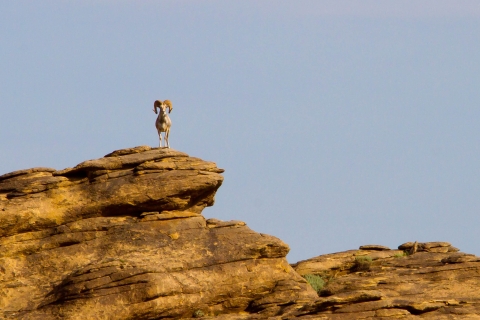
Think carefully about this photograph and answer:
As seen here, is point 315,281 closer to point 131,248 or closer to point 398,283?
point 398,283

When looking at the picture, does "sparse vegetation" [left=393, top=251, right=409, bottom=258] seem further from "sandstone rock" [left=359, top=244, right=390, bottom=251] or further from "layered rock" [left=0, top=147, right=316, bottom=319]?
"layered rock" [left=0, top=147, right=316, bottom=319]

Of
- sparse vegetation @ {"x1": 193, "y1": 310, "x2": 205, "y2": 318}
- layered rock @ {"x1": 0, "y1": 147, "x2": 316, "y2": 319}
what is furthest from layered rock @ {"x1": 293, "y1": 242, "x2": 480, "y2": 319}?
sparse vegetation @ {"x1": 193, "y1": 310, "x2": 205, "y2": 318}

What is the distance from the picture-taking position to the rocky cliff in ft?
111

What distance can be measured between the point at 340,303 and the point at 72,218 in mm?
11539

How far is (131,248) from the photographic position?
36219mm

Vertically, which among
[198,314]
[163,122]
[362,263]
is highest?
[163,122]

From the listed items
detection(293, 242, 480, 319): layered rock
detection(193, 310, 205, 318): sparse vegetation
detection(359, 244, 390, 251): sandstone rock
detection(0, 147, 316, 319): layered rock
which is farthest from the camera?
detection(359, 244, 390, 251): sandstone rock

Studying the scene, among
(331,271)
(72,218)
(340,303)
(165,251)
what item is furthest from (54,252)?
Result: (331,271)

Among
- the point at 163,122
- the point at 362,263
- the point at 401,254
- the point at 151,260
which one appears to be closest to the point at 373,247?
the point at 401,254

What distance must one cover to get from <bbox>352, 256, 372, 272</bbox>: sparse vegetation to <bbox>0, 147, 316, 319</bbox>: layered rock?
7.04 meters

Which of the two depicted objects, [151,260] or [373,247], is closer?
[151,260]

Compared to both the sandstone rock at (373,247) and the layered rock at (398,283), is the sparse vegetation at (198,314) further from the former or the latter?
the sandstone rock at (373,247)

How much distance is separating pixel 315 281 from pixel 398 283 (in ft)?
13.3

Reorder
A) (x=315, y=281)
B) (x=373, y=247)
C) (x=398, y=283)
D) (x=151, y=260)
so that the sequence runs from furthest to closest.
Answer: (x=373, y=247)
(x=315, y=281)
(x=398, y=283)
(x=151, y=260)
